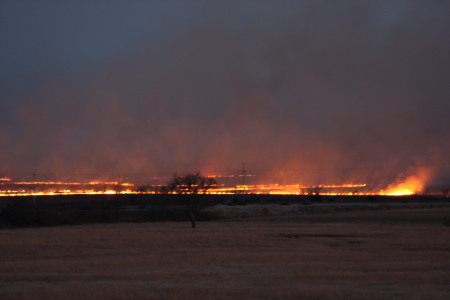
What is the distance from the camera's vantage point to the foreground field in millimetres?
19734

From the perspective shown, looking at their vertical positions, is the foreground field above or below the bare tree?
below

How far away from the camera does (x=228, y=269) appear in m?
25.8

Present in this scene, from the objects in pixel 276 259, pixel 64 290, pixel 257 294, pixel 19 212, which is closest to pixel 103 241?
pixel 276 259

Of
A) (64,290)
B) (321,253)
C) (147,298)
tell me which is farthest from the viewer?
(321,253)

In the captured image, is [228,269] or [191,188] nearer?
[228,269]

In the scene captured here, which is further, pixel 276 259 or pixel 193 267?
pixel 276 259

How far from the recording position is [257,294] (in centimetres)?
1936

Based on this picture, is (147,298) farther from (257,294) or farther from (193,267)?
(193,267)

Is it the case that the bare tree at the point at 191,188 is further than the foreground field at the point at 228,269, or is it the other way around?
the bare tree at the point at 191,188

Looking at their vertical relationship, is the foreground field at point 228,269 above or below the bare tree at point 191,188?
below

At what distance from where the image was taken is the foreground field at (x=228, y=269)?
777 inches

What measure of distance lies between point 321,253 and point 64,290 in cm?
1556

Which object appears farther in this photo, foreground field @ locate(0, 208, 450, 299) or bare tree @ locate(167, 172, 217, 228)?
bare tree @ locate(167, 172, 217, 228)

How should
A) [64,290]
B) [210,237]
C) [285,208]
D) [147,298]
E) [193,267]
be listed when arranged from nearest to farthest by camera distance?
[147,298], [64,290], [193,267], [210,237], [285,208]
